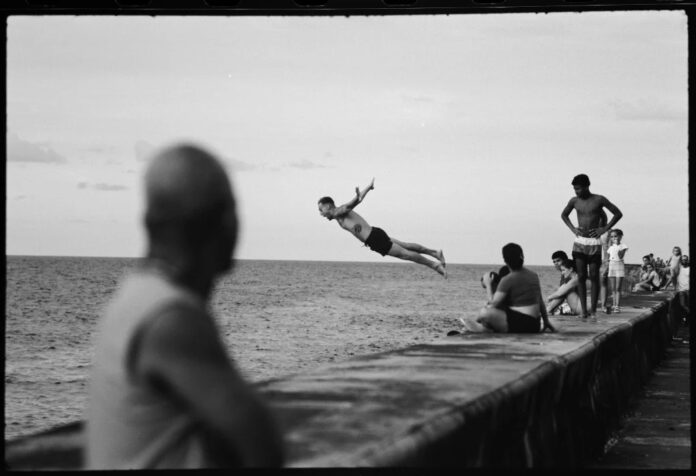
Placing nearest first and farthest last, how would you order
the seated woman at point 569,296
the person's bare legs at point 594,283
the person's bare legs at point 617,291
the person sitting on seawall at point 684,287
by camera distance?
the person's bare legs at point 594,283
the seated woman at point 569,296
the person's bare legs at point 617,291
the person sitting on seawall at point 684,287

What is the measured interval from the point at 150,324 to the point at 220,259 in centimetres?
25

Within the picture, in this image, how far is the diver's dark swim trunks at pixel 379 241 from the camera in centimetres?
1288

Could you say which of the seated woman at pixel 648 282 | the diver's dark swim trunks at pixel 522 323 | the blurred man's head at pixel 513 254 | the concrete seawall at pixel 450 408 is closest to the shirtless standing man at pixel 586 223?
the blurred man's head at pixel 513 254

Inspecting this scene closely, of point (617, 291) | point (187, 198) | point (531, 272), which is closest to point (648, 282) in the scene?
point (617, 291)

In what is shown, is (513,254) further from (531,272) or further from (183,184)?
(183,184)

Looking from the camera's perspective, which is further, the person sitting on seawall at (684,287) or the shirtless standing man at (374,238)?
the person sitting on seawall at (684,287)

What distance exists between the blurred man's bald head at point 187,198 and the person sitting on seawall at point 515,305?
6.30m

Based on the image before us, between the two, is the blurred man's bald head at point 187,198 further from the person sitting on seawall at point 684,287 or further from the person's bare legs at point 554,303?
the person sitting on seawall at point 684,287

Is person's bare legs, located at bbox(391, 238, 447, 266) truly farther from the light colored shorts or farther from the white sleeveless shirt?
the white sleeveless shirt

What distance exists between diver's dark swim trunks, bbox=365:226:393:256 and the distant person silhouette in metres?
10.8

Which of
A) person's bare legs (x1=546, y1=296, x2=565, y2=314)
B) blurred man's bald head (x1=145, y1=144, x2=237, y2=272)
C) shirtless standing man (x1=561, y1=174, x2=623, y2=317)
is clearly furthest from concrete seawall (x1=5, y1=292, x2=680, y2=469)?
person's bare legs (x1=546, y1=296, x2=565, y2=314)

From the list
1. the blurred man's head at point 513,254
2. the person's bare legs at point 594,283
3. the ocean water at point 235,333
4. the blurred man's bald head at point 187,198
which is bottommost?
the ocean water at point 235,333

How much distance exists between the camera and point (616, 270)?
520 inches

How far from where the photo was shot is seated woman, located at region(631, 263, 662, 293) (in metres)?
24.8
